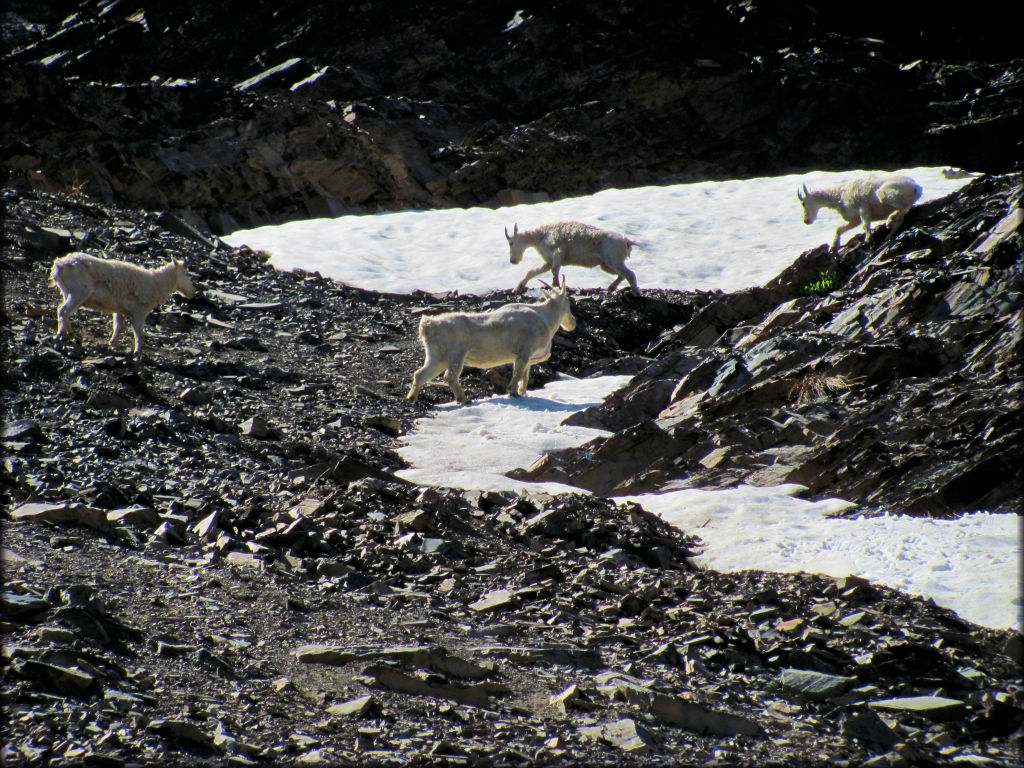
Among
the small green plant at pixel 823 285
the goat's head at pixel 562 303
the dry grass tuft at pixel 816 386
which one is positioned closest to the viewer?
the dry grass tuft at pixel 816 386

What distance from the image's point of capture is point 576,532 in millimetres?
7957

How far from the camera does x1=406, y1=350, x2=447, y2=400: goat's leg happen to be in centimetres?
1399

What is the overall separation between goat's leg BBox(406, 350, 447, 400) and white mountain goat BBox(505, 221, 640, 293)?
21.5 ft

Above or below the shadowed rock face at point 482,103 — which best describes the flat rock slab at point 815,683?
below

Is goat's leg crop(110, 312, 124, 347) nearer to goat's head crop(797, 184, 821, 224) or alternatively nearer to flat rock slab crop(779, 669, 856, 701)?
flat rock slab crop(779, 669, 856, 701)

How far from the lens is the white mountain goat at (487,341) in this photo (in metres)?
14.0

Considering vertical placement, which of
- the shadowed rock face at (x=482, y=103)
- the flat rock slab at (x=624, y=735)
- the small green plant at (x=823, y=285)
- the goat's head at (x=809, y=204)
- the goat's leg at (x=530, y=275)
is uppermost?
the shadowed rock face at (x=482, y=103)

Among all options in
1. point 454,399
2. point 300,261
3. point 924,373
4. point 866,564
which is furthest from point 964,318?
point 300,261

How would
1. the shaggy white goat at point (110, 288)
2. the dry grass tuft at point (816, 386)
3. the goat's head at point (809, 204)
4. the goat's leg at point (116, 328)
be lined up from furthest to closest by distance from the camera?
the goat's head at point (809, 204), the goat's leg at point (116, 328), the shaggy white goat at point (110, 288), the dry grass tuft at point (816, 386)

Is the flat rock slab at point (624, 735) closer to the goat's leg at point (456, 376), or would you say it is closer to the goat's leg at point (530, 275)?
the goat's leg at point (456, 376)

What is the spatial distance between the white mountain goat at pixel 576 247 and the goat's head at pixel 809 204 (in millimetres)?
5084

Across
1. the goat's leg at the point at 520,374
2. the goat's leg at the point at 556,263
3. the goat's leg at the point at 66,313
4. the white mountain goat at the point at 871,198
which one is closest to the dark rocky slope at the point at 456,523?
the goat's leg at the point at 66,313

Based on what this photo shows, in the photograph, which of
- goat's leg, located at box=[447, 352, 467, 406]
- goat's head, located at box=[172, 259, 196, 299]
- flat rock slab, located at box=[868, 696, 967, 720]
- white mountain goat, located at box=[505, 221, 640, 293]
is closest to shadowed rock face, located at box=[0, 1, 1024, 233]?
white mountain goat, located at box=[505, 221, 640, 293]

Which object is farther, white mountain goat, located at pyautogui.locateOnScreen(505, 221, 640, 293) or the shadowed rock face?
the shadowed rock face
